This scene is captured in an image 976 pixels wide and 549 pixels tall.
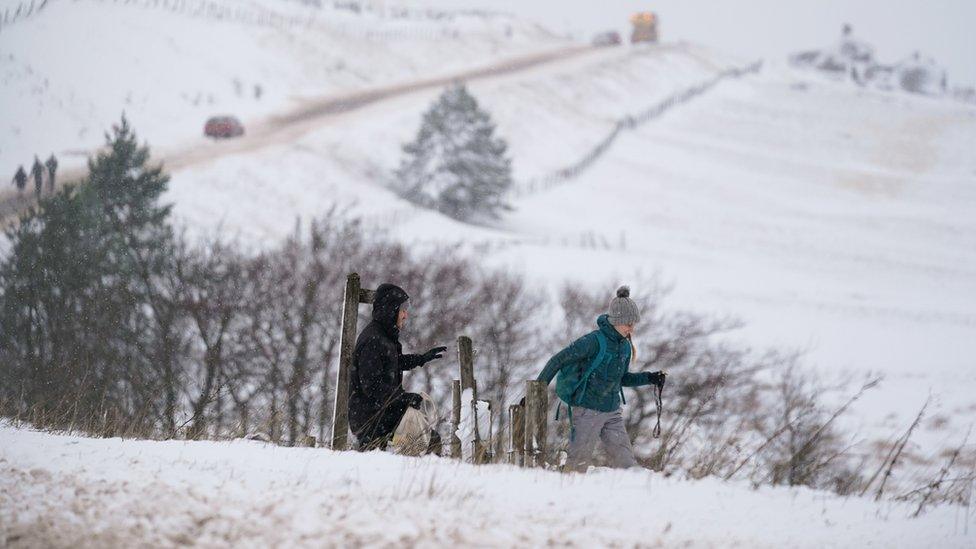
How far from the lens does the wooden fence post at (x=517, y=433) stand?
6574mm

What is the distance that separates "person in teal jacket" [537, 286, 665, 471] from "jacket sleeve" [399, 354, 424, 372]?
1.00 metres

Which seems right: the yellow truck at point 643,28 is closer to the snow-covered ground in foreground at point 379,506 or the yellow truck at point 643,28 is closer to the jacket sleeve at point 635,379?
the jacket sleeve at point 635,379

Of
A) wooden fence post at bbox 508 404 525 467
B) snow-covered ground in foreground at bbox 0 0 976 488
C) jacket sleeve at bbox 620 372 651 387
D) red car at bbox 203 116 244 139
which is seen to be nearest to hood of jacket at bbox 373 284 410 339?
wooden fence post at bbox 508 404 525 467

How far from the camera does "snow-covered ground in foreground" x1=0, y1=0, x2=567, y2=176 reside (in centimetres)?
3503

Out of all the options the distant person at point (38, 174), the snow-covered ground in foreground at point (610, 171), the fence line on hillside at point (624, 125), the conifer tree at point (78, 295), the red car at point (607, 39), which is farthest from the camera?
the red car at point (607, 39)

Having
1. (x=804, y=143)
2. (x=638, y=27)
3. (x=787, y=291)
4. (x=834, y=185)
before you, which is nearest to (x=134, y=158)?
(x=787, y=291)

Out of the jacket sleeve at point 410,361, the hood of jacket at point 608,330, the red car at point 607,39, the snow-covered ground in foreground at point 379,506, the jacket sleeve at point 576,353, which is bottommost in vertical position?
the snow-covered ground in foreground at point 379,506

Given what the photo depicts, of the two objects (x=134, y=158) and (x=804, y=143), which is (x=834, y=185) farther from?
(x=134, y=158)

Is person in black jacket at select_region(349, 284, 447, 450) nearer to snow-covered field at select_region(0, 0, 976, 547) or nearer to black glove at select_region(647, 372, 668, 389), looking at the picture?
snow-covered field at select_region(0, 0, 976, 547)

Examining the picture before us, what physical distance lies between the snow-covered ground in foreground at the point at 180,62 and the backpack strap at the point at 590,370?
87.1ft

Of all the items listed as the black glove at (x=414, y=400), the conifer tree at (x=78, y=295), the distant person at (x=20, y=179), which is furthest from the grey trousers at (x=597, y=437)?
the distant person at (x=20, y=179)

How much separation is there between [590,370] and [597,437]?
0.49 m

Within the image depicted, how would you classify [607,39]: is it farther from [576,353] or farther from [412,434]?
[412,434]

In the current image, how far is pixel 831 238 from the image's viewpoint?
140ft
